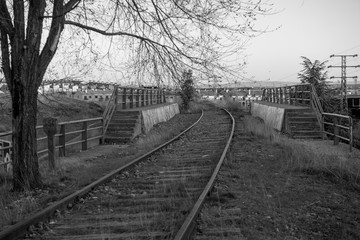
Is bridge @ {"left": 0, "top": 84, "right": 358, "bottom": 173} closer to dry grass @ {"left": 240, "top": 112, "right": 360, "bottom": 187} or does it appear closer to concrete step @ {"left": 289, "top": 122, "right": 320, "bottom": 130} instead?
concrete step @ {"left": 289, "top": 122, "right": 320, "bottom": 130}

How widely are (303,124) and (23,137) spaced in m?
12.6

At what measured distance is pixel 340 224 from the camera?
5.61 metres

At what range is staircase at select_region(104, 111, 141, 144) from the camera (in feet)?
54.8

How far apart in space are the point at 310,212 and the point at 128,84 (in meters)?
5.78

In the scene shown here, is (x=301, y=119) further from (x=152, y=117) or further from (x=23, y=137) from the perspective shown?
(x=23, y=137)

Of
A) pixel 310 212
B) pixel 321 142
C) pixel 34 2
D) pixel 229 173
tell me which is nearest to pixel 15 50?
pixel 34 2

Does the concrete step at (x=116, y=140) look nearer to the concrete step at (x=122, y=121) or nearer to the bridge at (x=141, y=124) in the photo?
the bridge at (x=141, y=124)

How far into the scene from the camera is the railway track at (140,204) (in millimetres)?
5203

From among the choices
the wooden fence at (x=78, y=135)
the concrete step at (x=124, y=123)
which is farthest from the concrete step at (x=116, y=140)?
the concrete step at (x=124, y=123)

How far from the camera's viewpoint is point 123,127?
17719 mm

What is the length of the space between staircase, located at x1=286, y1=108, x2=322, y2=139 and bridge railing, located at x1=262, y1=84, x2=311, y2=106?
1.29 metres

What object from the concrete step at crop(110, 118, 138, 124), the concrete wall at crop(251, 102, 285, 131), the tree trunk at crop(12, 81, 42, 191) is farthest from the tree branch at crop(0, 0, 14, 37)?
the concrete wall at crop(251, 102, 285, 131)

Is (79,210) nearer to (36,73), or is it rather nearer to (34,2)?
(36,73)

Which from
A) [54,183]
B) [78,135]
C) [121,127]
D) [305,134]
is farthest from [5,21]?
[78,135]
